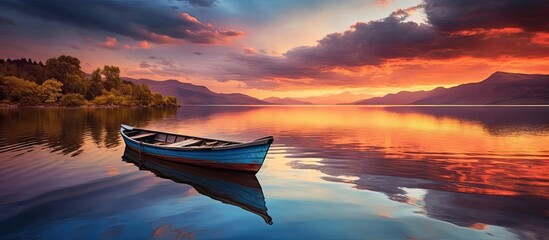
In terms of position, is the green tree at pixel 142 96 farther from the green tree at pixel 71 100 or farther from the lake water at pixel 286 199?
the lake water at pixel 286 199

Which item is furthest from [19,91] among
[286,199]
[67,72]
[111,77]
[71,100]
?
[286,199]

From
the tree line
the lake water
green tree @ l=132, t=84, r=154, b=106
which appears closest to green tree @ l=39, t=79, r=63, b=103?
the tree line

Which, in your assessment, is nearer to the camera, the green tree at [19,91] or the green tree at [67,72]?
the green tree at [19,91]

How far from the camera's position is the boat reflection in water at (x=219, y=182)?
39.9 ft

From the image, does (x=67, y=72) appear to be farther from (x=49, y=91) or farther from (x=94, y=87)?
(x=49, y=91)

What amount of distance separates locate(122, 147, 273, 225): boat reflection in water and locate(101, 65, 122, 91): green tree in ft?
574

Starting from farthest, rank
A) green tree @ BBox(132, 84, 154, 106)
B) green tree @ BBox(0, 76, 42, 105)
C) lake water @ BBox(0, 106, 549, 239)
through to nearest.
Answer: green tree @ BBox(132, 84, 154, 106)
green tree @ BBox(0, 76, 42, 105)
lake water @ BBox(0, 106, 549, 239)

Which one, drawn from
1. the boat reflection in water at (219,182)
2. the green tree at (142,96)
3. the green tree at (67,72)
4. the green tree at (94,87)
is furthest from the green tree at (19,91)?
the boat reflection in water at (219,182)

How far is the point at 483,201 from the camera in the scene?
11953 mm

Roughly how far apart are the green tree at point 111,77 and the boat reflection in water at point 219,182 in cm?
17496

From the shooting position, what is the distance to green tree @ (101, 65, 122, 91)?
166275 millimetres

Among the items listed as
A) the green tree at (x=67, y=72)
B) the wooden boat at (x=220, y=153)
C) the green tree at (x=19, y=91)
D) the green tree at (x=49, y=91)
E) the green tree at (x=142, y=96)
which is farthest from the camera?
the green tree at (x=142, y=96)

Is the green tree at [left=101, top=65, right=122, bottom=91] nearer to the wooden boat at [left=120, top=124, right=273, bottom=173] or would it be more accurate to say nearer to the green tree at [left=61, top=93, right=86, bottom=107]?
the green tree at [left=61, top=93, right=86, bottom=107]

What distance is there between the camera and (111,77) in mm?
166875
